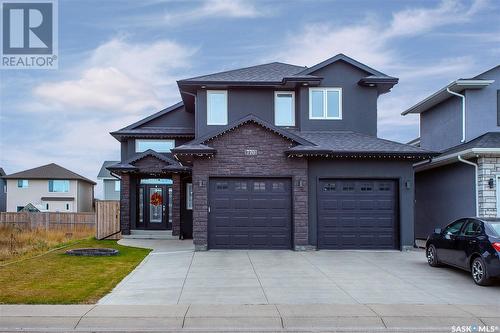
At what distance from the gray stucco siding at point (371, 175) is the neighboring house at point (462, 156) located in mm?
2260

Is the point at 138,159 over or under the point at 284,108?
under

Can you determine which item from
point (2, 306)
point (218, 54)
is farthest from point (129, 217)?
point (2, 306)

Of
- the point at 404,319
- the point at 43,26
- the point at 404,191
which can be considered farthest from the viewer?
the point at 404,191

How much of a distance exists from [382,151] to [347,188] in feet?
5.84

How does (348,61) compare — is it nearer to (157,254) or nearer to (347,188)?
(347,188)

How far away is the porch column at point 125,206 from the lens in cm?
2293

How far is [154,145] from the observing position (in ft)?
80.4

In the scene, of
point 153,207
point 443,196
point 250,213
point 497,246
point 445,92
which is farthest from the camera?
point 153,207

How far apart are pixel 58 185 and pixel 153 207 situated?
2802 cm

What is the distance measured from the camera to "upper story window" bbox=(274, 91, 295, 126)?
67.8 ft

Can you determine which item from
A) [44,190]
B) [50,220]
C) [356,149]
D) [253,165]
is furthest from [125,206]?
[44,190]

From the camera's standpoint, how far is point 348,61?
66.5 feet

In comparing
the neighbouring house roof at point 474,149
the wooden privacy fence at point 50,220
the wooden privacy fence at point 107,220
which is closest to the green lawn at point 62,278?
the wooden privacy fence at point 107,220

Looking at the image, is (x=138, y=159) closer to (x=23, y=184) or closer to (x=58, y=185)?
(x=58, y=185)
